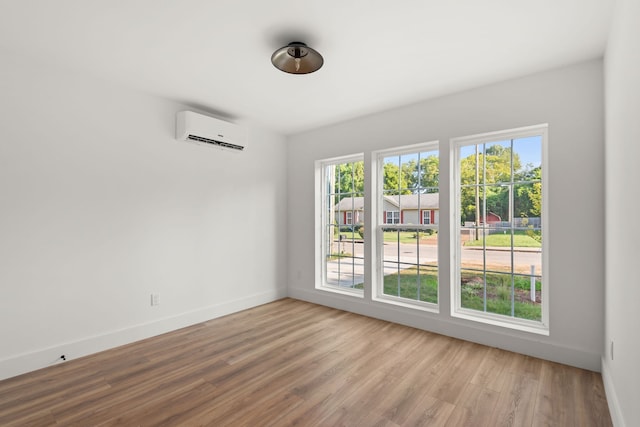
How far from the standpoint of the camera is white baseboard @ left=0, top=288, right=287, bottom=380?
2.49 m

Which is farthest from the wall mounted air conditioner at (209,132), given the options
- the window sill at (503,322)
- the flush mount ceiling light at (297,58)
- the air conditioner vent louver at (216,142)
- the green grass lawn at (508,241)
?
the window sill at (503,322)

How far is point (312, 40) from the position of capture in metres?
2.33

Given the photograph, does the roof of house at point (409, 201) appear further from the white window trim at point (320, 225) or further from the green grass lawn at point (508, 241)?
the green grass lawn at point (508, 241)

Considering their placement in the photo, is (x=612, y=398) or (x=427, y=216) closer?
(x=612, y=398)

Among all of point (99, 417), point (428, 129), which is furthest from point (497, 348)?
point (99, 417)

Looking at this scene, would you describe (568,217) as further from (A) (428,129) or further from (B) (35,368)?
(B) (35,368)

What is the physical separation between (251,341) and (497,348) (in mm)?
2456

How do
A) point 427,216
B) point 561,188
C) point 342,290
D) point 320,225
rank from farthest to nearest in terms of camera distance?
1. point 320,225
2. point 342,290
3. point 427,216
4. point 561,188

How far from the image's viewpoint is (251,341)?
316cm

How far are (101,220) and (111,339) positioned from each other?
46.4 inches

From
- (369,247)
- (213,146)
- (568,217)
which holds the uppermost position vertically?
(213,146)

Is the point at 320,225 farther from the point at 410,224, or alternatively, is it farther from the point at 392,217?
the point at 410,224

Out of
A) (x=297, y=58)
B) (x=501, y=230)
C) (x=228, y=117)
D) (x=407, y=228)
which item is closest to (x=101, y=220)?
(x=228, y=117)

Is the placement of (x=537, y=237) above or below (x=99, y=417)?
above
